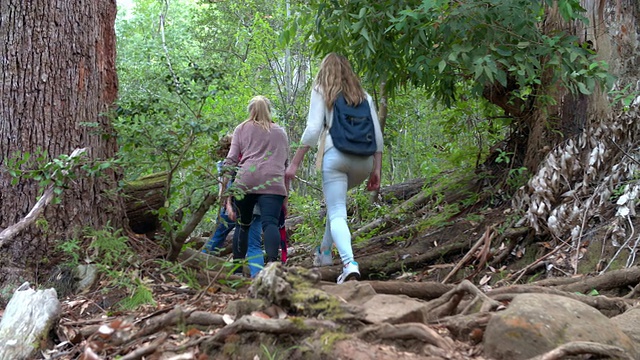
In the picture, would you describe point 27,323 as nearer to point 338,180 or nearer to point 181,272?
point 181,272

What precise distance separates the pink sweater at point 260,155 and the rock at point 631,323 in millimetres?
3505

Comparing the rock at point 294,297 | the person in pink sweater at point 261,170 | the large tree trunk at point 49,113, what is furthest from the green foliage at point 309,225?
the rock at point 294,297

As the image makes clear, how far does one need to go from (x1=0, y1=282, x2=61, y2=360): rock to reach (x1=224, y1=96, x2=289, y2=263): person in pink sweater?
8.03 feet

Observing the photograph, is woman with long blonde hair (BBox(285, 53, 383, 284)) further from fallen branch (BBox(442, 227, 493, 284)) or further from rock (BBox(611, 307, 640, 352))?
rock (BBox(611, 307, 640, 352))

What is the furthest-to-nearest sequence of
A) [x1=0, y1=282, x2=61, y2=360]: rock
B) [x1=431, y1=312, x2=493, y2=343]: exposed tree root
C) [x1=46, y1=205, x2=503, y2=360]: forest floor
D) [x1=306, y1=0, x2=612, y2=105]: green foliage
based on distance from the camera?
[x1=306, y1=0, x2=612, y2=105]: green foliage → [x1=0, y1=282, x2=61, y2=360]: rock → [x1=431, y1=312, x2=493, y2=343]: exposed tree root → [x1=46, y1=205, x2=503, y2=360]: forest floor

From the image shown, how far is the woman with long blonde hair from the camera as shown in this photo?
6.08 m

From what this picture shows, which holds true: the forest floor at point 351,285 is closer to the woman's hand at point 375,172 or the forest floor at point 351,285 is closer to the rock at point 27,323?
the rock at point 27,323

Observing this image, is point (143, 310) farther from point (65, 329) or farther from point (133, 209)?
point (133, 209)

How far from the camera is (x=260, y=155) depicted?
657 centimetres

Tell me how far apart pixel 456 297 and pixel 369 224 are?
5.66 meters

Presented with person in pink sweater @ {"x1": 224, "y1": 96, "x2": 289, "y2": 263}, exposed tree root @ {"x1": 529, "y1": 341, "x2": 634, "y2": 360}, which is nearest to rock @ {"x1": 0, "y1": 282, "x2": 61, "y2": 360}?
person in pink sweater @ {"x1": 224, "y1": 96, "x2": 289, "y2": 263}

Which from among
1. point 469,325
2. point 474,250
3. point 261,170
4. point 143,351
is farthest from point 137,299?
point 474,250

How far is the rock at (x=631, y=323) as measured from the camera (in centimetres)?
331

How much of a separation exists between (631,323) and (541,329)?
33.4 inches
